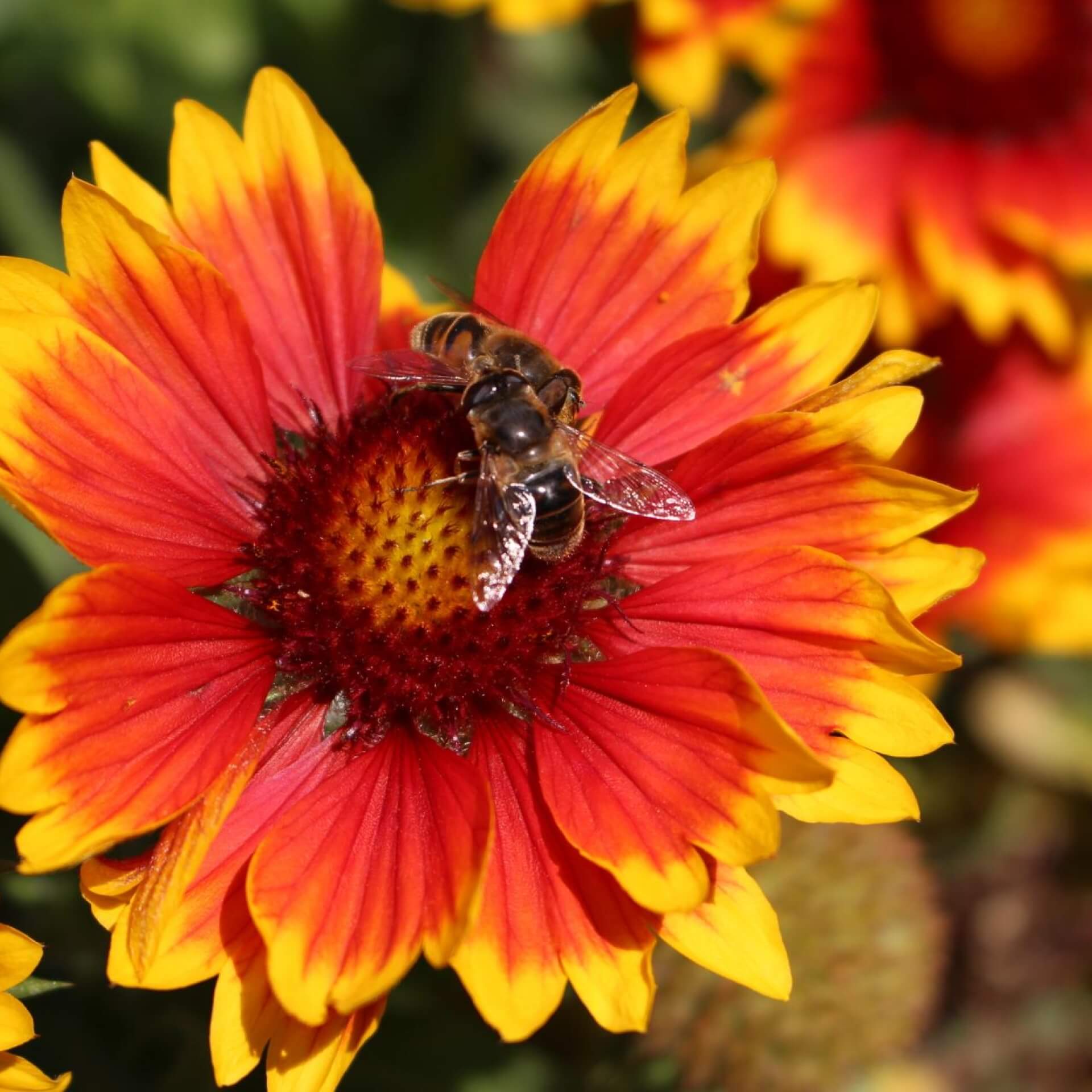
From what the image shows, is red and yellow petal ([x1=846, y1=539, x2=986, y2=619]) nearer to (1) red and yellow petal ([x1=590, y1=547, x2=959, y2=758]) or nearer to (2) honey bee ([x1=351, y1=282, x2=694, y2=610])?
(1) red and yellow petal ([x1=590, y1=547, x2=959, y2=758])

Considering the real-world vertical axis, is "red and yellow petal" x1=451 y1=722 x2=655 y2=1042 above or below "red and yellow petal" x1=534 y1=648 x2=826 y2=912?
below

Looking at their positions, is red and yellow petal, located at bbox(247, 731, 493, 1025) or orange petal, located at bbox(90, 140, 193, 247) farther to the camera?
orange petal, located at bbox(90, 140, 193, 247)

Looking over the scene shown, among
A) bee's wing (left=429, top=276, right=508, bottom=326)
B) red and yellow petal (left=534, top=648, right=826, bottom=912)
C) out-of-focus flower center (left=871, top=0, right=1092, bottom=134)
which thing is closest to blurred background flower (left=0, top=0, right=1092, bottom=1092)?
out-of-focus flower center (left=871, top=0, right=1092, bottom=134)

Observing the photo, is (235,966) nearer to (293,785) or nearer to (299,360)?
(293,785)

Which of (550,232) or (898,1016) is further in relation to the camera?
(898,1016)

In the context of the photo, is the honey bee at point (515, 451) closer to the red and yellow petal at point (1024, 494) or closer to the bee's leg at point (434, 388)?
the bee's leg at point (434, 388)

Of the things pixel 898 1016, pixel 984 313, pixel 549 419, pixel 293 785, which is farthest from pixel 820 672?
pixel 984 313
